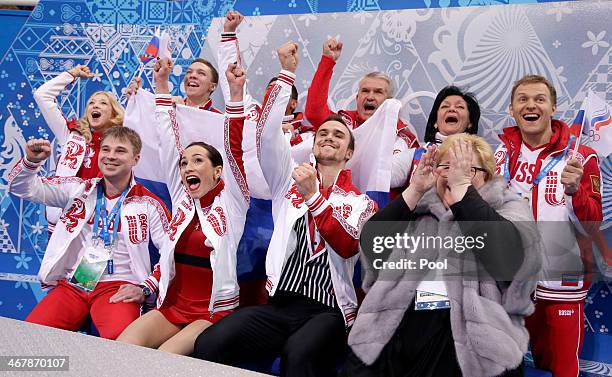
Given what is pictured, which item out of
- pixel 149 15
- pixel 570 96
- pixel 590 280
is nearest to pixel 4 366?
pixel 590 280

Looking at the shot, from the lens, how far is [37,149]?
3.04 m

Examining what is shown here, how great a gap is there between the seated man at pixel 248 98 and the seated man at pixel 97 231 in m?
0.67

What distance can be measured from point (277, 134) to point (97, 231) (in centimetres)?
99

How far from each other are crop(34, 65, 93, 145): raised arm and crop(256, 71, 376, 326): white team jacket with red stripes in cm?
170

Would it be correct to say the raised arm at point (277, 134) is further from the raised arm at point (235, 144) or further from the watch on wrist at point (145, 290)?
the watch on wrist at point (145, 290)

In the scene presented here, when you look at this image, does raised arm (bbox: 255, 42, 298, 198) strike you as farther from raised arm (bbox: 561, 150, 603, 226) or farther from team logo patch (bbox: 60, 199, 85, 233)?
raised arm (bbox: 561, 150, 603, 226)

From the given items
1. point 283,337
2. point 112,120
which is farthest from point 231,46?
point 283,337

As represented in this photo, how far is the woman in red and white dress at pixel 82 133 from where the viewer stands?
12.4 ft

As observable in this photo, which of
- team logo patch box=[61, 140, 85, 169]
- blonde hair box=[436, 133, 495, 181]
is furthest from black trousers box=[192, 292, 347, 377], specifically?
team logo patch box=[61, 140, 85, 169]

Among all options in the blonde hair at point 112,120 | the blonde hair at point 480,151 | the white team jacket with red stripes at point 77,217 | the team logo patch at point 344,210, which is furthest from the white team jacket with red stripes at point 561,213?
the blonde hair at point 112,120

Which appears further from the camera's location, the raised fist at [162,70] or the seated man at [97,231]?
the raised fist at [162,70]

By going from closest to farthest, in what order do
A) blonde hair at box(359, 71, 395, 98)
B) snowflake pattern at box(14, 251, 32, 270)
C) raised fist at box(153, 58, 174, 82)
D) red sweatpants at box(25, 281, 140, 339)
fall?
red sweatpants at box(25, 281, 140, 339), raised fist at box(153, 58, 174, 82), blonde hair at box(359, 71, 395, 98), snowflake pattern at box(14, 251, 32, 270)

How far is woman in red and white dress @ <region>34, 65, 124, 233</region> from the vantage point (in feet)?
12.4

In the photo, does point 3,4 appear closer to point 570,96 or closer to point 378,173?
point 378,173
